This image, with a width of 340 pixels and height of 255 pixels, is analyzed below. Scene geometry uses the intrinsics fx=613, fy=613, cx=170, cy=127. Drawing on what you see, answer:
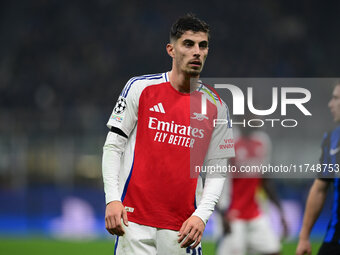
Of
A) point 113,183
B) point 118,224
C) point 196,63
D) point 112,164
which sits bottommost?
point 118,224

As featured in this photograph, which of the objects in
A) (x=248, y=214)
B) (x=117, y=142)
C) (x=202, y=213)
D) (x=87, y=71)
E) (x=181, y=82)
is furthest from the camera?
(x=87, y=71)

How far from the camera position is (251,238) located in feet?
23.1

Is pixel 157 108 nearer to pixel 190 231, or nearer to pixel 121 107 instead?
pixel 121 107

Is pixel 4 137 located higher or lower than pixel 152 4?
lower

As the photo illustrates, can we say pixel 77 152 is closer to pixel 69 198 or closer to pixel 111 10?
pixel 69 198

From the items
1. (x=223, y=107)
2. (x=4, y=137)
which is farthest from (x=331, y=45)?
(x=223, y=107)

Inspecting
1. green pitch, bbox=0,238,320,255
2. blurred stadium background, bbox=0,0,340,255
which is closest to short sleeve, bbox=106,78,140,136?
green pitch, bbox=0,238,320,255

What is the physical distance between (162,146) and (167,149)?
0.04 meters

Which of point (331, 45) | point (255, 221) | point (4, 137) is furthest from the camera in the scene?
point (331, 45)

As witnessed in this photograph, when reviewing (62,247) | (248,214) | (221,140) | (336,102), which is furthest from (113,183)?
(62,247)

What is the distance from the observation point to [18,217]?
44.3 ft

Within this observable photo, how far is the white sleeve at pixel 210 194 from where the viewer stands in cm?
356

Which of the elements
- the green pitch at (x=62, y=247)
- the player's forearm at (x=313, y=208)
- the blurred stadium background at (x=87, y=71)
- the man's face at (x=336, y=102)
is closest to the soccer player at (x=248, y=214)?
the green pitch at (x=62, y=247)

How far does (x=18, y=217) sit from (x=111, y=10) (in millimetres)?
9439
